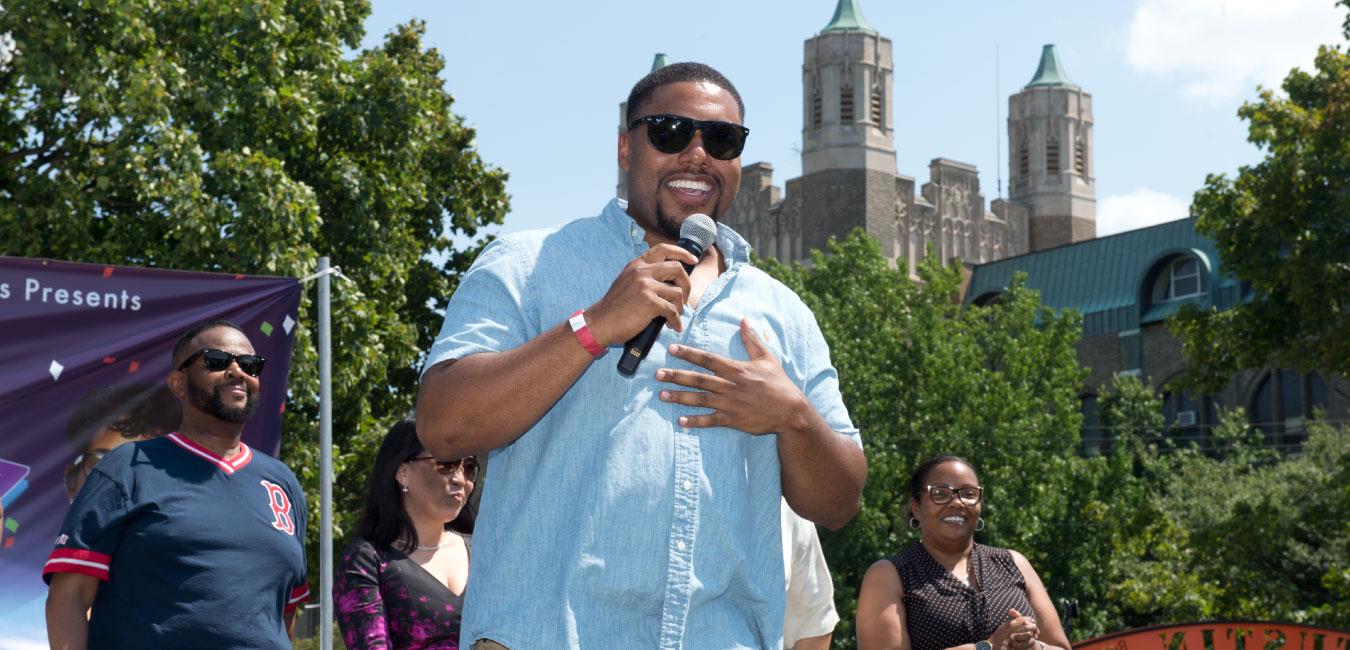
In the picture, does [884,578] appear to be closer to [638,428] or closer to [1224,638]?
[1224,638]

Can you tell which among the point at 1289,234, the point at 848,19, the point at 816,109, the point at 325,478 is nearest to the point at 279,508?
the point at 325,478

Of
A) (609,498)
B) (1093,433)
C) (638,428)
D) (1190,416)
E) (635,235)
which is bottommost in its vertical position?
(609,498)

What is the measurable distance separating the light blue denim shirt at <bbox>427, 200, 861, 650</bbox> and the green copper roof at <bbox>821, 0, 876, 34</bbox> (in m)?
71.8

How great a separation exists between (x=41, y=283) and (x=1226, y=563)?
701 inches

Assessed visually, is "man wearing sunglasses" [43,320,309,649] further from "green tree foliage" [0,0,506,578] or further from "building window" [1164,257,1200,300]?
"building window" [1164,257,1200,300]

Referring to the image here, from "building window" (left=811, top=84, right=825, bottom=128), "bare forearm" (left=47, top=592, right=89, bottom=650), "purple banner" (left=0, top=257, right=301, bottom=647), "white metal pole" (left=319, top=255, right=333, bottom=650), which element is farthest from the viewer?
"building window" (left=811, top=84, right=825, bottom=128)

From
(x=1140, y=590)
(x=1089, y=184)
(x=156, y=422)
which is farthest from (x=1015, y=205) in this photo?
(x=156, y=422)

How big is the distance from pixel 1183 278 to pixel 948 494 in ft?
175

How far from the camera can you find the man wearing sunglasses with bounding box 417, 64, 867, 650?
2.43 metres

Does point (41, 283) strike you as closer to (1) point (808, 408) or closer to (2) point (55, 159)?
(1) point (808, 408)

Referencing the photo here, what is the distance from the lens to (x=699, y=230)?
2.68 metres

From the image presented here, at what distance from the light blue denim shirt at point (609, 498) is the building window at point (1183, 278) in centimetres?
5530

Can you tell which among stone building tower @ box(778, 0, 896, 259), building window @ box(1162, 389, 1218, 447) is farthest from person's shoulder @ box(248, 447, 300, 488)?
stone building tower @ box(778, 0, 896, 259)

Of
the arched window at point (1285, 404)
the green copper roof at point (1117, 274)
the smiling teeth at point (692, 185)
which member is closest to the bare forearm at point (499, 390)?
the smiling teeth at point (692, 185)
